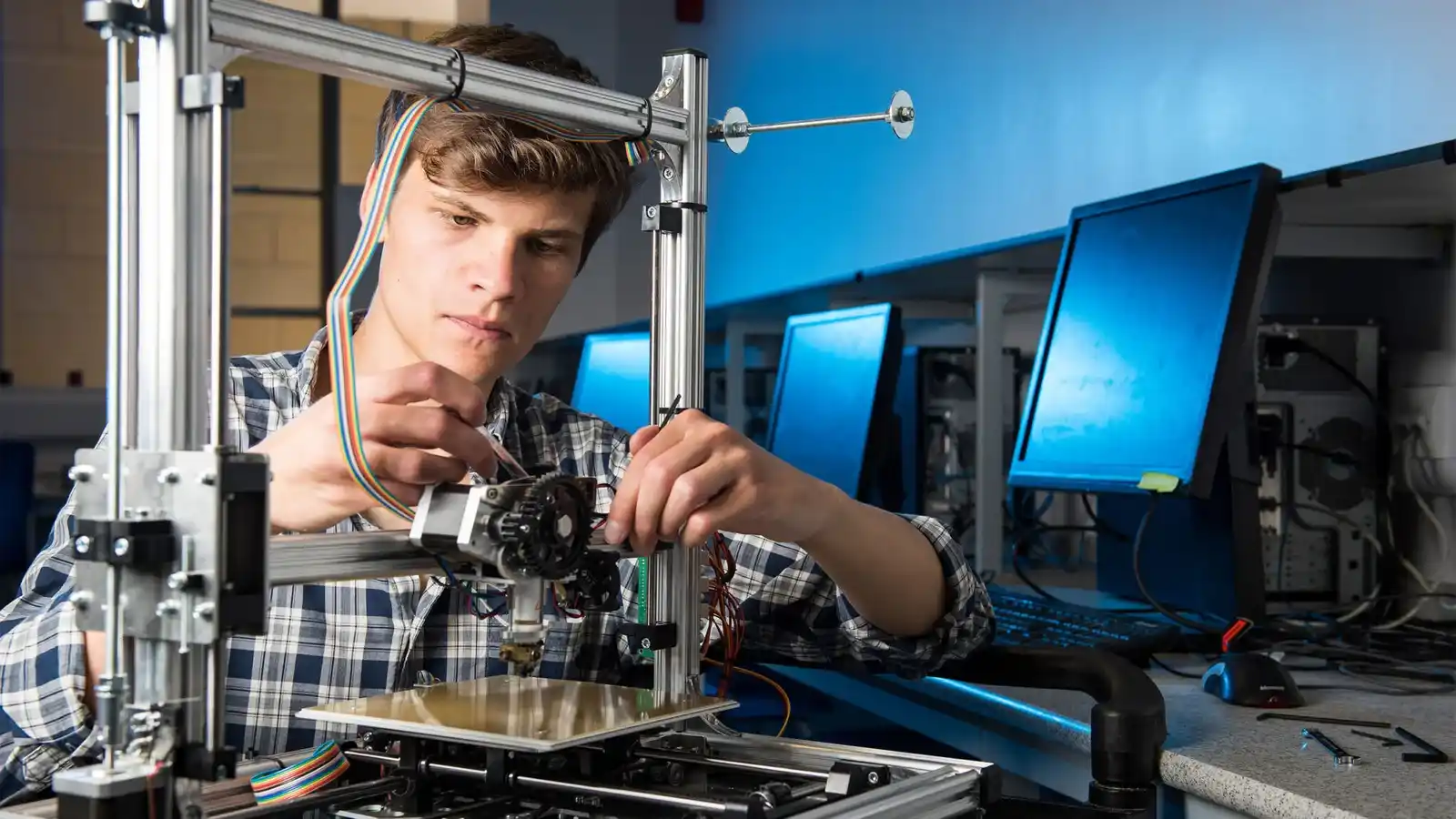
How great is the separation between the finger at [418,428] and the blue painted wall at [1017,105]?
1.13 metres

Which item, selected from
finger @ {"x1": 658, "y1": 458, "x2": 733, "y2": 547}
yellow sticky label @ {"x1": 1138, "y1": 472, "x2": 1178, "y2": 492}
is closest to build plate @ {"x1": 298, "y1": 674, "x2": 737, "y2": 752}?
finger @ {"x1": 658, "y1": 458, "x2": 733, "y2": 547}

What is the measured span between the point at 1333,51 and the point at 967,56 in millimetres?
890

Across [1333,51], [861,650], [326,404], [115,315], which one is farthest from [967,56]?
[115,315]

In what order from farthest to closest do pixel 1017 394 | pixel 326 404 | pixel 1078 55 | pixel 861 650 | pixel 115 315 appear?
pixel 1017 394 < pixel 1078 55 < pixel 861 650 < pixel 326 404 < pixel 115 315

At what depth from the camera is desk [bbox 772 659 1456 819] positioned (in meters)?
0.85

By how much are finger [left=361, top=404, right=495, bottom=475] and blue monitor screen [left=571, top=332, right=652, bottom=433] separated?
61.1 inches

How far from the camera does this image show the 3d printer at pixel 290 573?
0.56 m

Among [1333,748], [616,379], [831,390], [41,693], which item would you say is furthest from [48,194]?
[1333,748]

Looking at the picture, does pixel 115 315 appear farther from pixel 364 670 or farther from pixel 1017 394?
pixel 1017 394

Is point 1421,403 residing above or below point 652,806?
above

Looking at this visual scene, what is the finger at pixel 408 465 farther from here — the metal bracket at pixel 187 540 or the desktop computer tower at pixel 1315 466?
the desktop computer tower at pixel 1315 466

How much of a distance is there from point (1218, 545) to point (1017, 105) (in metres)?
0.96

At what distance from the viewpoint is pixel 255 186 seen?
6.09 meters

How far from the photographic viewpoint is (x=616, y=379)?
2.46m
